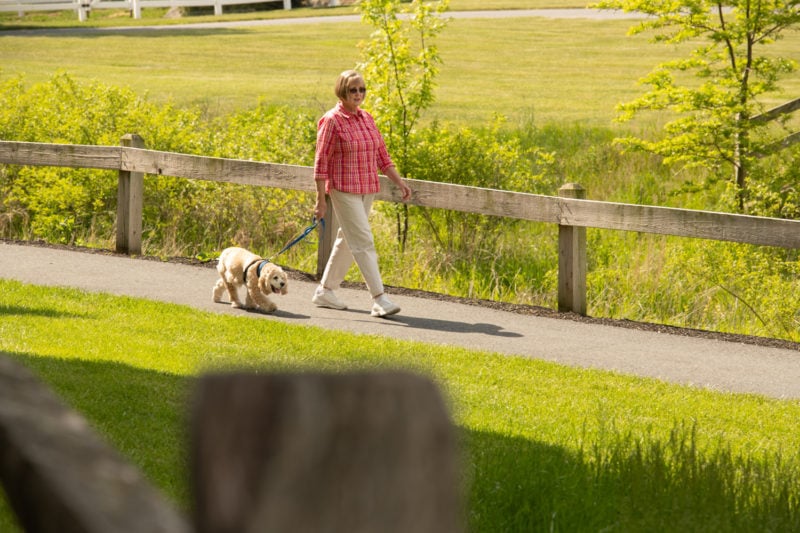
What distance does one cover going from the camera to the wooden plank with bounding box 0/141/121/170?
13598mm

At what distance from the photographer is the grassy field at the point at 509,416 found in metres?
4.79

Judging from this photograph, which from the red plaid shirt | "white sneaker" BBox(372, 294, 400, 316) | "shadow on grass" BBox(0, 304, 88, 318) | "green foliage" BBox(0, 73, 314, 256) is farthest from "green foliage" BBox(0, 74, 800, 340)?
"shadow on grass" BBox(0, 304, 88, 318)

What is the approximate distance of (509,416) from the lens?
22.8ft

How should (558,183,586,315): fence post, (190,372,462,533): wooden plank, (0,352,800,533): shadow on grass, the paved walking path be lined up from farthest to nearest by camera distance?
(558,183,586,315): fence post < the paved walking path < (0,352,800,533): shadow on grass < (190,372,462,533): wooden plank

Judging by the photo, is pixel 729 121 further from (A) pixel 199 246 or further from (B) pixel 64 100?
(B) pixel 64 100

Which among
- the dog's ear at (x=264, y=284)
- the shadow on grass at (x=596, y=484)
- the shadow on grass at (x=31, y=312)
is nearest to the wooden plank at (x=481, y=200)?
the dog's ear at (x=264, y=284)

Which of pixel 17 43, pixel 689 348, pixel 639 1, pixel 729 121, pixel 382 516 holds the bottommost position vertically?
pixel 689 348

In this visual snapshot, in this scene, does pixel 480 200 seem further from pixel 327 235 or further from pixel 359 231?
pixel 359 231

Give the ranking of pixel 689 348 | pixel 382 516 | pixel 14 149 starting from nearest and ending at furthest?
pixel 382 516
pixel 689 348
pixel 14 149

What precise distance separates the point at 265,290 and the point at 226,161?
3.19m

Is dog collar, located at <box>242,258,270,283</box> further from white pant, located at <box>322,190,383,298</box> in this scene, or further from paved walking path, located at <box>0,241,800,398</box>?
white pant, located at <box>322,190,383,298</box>

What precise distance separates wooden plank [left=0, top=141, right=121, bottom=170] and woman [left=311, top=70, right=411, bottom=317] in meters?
4.10

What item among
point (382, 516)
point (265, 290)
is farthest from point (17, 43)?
point (382, 516)

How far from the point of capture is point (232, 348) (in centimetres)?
835
